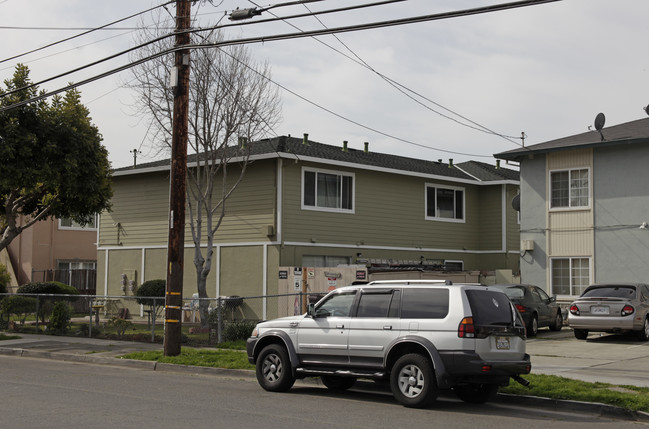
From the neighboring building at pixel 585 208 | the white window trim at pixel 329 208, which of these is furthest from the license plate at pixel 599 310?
the white window trim at pixel 329 208

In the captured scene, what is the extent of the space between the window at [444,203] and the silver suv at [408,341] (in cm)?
1988

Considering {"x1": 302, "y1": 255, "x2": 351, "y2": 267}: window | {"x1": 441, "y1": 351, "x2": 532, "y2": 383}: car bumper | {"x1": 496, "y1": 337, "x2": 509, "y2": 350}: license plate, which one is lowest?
{"x1": 441, "y1": 351, "x2": 532, "y2": 383}: car bumper

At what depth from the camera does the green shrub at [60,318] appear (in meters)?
22.9

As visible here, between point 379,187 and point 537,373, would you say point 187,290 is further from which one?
point 537,373

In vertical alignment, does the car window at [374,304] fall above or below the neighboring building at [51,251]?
below

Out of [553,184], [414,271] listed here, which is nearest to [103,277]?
[414,271]

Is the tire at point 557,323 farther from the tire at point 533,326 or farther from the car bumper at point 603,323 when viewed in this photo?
the car bumper at point 603,323

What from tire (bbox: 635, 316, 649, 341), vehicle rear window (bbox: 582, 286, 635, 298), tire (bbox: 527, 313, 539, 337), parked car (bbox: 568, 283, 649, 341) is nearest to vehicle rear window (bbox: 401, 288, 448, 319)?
parked car (bbox: 568, 283, 649, 341)

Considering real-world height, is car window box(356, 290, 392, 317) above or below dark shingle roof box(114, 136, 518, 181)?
below

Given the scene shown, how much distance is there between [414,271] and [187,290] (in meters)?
10.3

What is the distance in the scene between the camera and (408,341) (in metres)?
10.9

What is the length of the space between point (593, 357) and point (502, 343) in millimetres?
6518

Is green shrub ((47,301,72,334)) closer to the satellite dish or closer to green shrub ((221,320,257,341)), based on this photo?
green shrub ((221,320,257,341))

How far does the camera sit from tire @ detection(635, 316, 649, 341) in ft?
64.1
